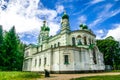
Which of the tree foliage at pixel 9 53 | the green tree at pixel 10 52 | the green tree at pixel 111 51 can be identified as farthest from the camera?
the green tree at pixel 111 51

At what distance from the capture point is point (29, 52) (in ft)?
160

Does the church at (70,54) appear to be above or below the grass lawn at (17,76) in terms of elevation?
above

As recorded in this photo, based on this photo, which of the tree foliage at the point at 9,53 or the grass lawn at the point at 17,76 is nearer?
the grass lawn at the point at 17,76

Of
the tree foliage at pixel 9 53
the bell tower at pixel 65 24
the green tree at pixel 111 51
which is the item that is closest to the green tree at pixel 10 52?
the tree foliage at pixel 9 53

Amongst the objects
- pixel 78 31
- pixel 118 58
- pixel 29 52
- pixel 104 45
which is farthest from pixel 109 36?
pixel 29 52

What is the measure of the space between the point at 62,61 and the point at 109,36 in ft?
113

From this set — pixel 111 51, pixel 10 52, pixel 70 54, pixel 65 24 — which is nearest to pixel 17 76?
pixel 70 54

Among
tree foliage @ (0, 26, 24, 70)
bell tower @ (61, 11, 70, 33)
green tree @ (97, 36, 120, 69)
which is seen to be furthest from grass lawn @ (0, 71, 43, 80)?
green tree @ (97, 36, 120, 69)

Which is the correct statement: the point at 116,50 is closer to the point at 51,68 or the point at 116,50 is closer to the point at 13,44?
the point at 51,68

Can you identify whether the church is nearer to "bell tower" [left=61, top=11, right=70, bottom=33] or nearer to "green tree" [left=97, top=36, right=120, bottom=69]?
"bell tower" [left=61, top=11, right=70, bottom=33]

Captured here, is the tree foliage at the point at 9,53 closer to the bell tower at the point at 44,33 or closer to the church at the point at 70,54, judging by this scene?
the church at the point at 70,54

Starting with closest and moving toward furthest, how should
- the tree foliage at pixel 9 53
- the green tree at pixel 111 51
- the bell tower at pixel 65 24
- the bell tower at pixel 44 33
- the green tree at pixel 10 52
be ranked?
the bell tower at pixel 65 24, the tree foliage at pixel 9 53, the green tree at pixel 10 52, the bell tower at pixel 44 33, the green tree at pixel 111 51

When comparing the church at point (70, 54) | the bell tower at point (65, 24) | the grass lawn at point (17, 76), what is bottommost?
the grass lawn at point (17, 76)

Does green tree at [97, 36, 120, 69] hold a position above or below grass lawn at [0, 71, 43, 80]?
above
